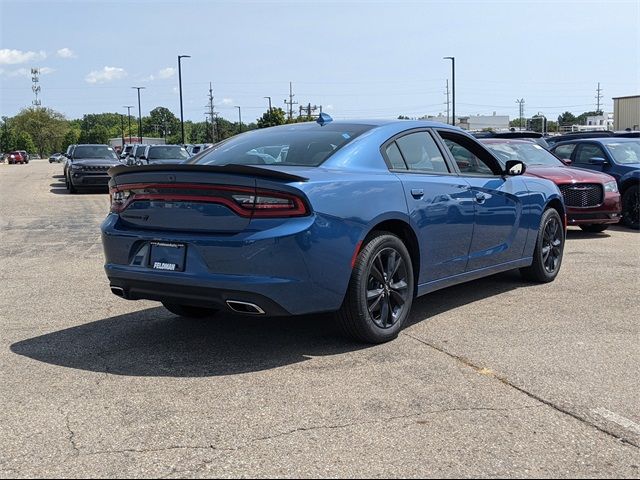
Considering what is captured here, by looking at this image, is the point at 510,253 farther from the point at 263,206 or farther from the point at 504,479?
the point at 504,479

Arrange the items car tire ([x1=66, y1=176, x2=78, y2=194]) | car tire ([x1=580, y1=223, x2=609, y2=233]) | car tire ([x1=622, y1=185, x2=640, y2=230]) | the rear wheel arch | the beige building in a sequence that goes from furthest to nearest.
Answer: the beige building < car tire ([x1=66, y1=176, x2=78, y2=194]) < car tire ([x1=622, y1=185, x2=640, y2=230]) < car tire ([x1=580, y1=223, x2=609, y2=233]) < the rear wheel arch

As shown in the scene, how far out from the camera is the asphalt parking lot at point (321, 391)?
316 centimetres

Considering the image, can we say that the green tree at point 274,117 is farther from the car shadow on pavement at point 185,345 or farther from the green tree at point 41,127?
the green tree at point 41,127

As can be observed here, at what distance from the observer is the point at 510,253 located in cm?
652

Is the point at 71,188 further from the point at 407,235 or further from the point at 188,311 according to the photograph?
the point at 407,235

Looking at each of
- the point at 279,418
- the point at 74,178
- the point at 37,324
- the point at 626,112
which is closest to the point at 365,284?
the point at 279,418

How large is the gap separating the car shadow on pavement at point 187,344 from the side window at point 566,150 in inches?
364

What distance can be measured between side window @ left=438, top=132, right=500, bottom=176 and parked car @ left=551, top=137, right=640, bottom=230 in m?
7.15

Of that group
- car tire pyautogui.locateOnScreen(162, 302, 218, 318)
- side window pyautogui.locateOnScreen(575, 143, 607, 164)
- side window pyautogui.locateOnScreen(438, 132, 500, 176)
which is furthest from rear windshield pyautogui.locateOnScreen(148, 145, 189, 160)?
car tire pyautogui.locateOnScreen(162, 302, 218, 318)

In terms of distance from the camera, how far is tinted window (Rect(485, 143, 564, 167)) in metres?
11.9

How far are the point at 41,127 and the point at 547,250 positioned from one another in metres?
147

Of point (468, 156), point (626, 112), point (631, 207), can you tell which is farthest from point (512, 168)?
point (626, 112)

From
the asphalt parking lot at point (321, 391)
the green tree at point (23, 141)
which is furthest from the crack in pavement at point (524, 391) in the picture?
the green tree at point (23, 141)

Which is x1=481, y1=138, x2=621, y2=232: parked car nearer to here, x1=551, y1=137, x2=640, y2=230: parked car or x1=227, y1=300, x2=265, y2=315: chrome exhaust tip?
x1=551, y1=137, x2=640, y2=230: parked car
